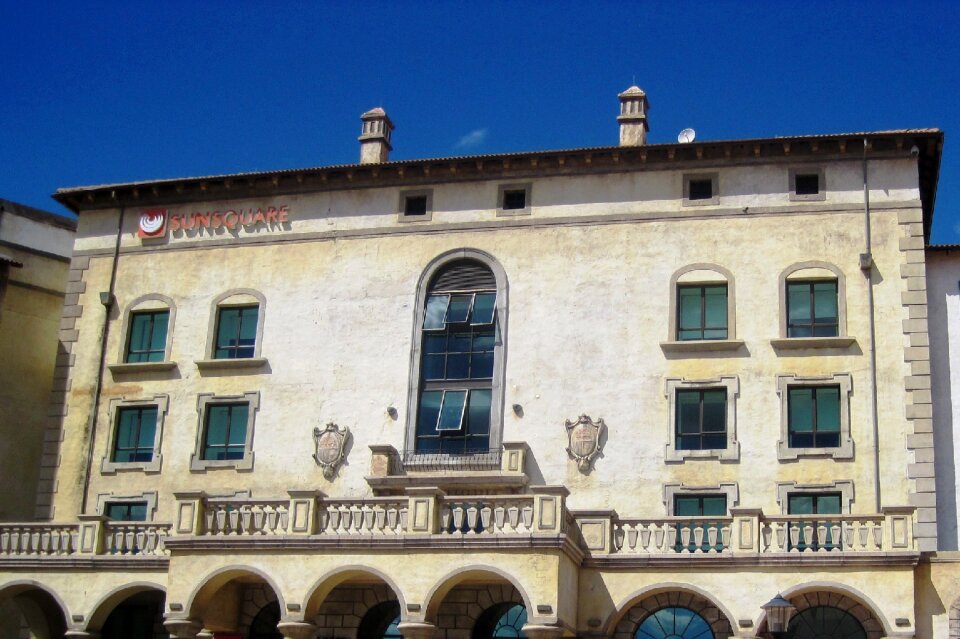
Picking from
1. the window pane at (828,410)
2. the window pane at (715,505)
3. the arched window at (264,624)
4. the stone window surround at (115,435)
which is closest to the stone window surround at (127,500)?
the stone window surround at (115,435)

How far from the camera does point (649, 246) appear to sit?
40125 millimetres

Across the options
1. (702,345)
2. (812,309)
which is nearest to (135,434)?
(702,345)

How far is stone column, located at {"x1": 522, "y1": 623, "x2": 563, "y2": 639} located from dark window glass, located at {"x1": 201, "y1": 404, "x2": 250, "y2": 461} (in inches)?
475

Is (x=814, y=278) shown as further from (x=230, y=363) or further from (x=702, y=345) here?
(x=230, y=363)

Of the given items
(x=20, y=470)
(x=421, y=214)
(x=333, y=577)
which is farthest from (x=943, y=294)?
(x=20, y=470)

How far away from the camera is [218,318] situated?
42844 mm

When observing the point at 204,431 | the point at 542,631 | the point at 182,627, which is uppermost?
the point at 204,431

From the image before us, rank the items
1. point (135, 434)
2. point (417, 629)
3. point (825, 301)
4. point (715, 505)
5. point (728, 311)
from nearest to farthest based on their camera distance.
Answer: point (417, 629), point (715, 505), point (825, 301), point (728, 311), point (135, 434)

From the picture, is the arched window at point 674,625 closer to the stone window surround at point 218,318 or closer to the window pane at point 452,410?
the window pane at point 452,410

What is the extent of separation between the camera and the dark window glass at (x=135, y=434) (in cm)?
4191

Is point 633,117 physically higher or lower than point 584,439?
higher

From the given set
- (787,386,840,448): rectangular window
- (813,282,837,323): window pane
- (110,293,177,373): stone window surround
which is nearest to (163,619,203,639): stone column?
(110,293,177,373): stone window surround

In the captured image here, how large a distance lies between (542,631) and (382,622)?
6.86 m

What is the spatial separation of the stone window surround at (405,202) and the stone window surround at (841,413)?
11476 millimetres
